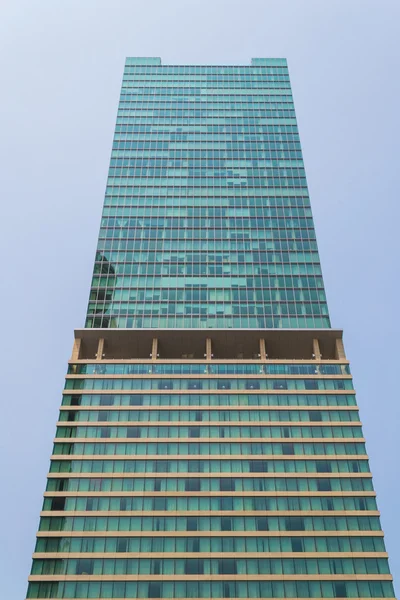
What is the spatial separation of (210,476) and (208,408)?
409 inches

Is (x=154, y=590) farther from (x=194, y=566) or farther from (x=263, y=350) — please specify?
(x=263, y=350)

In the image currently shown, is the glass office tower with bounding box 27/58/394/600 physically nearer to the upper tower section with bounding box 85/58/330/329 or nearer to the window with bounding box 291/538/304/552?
the window with bounding box 291/538/304/552

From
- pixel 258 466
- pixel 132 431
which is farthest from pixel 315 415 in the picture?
pixel 132 431

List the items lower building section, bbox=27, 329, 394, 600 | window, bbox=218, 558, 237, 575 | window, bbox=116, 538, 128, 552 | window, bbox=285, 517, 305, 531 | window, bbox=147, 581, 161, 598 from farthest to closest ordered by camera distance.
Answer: window, bbox=285, 517, 305, 531, window, bbox=116, 538, 128, 552, window, bbox=218, 558, 237, 575, lower building section, bbox=27, 329, 394, 600, window, bbox=147, 581, 161, 598

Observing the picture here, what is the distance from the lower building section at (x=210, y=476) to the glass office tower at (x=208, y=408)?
18 centimetres

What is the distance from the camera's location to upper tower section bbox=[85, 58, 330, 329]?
102062mm

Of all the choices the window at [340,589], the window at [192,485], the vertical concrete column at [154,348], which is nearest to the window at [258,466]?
the window at [192,485]

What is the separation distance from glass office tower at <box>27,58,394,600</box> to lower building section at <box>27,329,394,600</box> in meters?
0.18

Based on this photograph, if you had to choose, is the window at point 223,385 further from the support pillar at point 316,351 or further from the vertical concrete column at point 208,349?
the support pillar at point 316,351

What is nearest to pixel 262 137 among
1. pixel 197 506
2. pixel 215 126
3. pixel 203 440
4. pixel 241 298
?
pixel 215 126

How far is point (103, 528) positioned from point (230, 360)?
101 ft

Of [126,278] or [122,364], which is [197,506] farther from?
[126,278]

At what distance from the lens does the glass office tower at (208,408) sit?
244ft

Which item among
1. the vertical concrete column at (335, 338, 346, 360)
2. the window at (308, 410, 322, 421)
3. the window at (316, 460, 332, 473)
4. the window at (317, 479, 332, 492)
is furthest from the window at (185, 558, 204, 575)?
the vertical concrete column at (335, 338, 346, 360)
